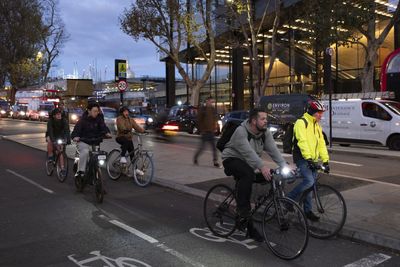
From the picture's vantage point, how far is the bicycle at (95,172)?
8516 millimetres

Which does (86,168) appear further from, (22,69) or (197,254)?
(22,69)

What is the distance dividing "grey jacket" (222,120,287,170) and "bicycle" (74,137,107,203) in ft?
10.8

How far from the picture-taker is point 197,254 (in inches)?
221

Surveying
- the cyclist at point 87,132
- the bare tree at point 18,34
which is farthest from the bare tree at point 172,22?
the bare tree at point 18,34

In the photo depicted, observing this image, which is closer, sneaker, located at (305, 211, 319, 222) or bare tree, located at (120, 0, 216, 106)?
sneaker, located at (305, 211, 319, 222)

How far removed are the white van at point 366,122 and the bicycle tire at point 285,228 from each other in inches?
505

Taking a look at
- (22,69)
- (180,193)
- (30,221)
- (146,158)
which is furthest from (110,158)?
(22,69)

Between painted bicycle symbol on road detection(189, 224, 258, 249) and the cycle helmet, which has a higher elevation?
the cycle helmet

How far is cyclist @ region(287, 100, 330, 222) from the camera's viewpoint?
20.4ft

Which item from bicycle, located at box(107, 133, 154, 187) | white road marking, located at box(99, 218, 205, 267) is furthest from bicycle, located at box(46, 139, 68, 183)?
white road marking, located at box(99, 218, 205, 267)

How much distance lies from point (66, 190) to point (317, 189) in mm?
5496

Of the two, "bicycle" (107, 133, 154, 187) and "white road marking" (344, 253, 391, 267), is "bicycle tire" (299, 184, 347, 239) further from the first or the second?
"bicycle" (107, 133, 154, 187)

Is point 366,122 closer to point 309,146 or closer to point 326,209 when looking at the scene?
point 326,209

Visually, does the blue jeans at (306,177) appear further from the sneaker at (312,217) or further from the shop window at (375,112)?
the shop window at (375,112)
